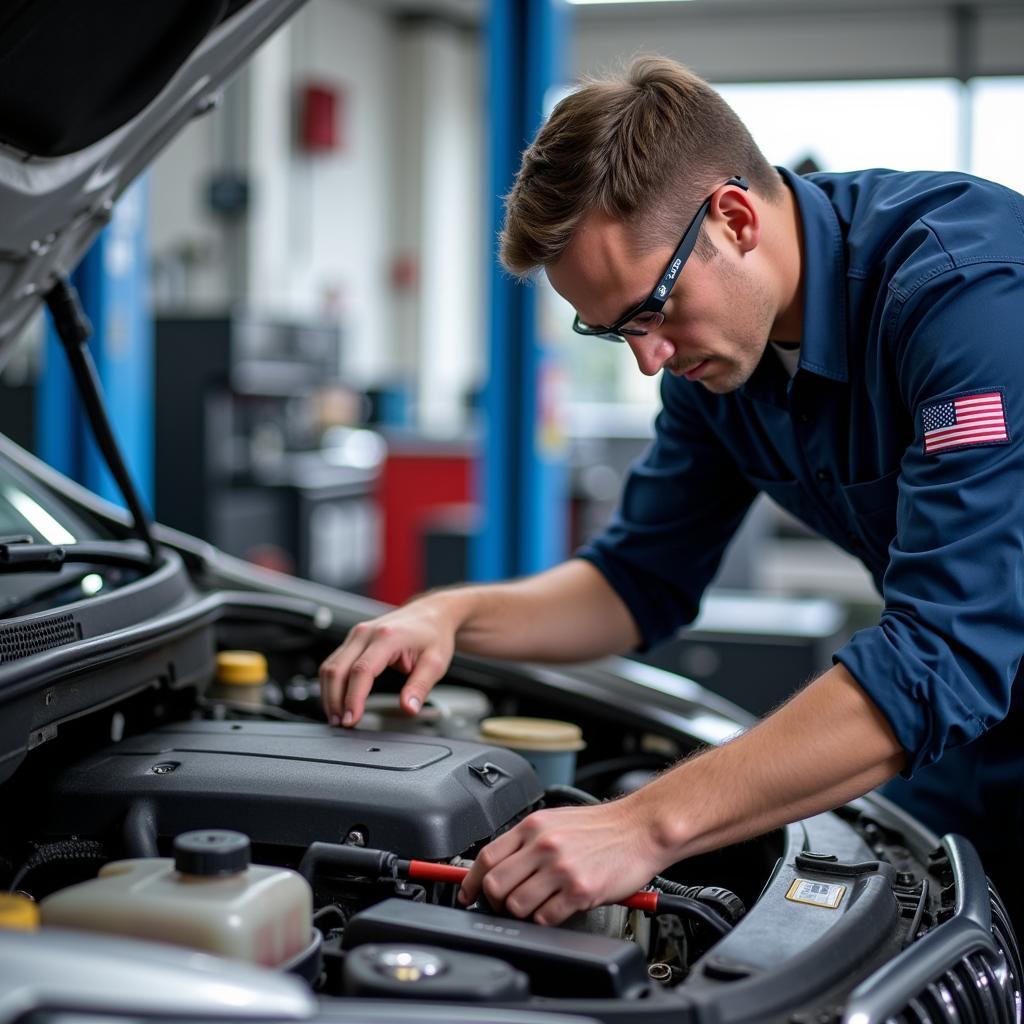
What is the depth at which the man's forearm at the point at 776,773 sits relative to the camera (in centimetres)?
109

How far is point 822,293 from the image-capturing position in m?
1.44

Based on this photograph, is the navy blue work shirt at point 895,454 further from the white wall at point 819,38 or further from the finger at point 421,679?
the white wall at point 819,38

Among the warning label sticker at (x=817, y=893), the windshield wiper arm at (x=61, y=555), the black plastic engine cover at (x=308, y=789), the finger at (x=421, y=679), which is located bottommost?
the warning label sticker at (x=817, y=893)

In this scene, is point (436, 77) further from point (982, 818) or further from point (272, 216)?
point (982, 818)

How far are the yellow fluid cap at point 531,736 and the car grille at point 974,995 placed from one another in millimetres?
541

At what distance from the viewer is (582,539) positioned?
5.74 meters

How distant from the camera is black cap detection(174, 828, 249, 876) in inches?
36.9

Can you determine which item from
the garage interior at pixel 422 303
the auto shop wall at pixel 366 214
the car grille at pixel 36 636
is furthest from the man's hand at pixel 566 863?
the auto shop wall at pixel 366 214

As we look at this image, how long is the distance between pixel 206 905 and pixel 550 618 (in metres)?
0.91

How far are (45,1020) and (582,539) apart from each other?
16.7 feet

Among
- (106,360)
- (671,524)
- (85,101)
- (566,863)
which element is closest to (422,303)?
(106,360)

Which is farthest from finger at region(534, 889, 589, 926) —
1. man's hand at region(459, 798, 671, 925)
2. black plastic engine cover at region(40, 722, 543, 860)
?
black plastic engine cover at region(40, 722, 543, 860)

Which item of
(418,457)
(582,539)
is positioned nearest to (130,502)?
(582,539)

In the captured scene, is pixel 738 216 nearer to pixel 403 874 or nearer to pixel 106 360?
pixel 403 874
